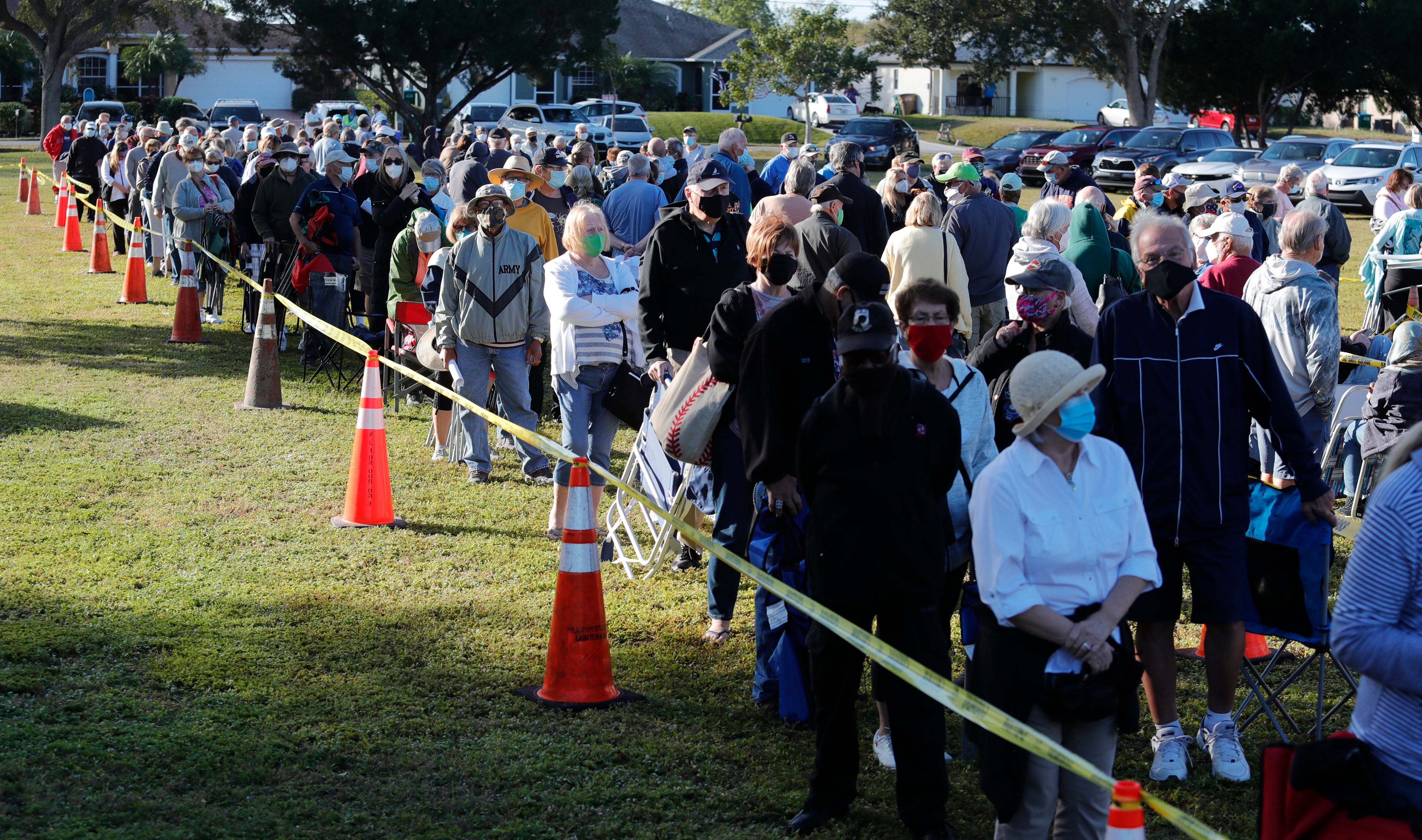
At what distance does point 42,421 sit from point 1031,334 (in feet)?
27.6

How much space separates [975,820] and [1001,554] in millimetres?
1422

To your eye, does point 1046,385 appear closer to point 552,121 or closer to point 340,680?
point 340,680

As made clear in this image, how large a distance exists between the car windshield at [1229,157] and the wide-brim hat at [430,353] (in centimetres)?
3057

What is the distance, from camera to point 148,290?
717 inches

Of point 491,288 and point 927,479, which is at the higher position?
point 491,288

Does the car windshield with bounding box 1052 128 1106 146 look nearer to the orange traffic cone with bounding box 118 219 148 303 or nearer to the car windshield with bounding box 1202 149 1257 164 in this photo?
the car windshield with bounding box 1202 149 1257 164

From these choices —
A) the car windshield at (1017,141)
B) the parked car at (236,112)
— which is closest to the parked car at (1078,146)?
the car windshield at (1017,141)

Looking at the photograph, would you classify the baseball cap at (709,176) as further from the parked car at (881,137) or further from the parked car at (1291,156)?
the parked car at (881,137)

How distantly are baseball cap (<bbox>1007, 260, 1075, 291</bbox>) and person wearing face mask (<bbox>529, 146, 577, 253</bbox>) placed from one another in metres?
6.54

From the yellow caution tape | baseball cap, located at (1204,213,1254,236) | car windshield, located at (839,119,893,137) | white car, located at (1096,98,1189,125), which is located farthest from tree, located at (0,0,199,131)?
the yellow caution tape

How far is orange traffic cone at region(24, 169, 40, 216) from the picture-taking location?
28.4 meters

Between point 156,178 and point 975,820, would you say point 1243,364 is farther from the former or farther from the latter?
point 156,178

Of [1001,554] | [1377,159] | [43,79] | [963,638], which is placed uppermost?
[43,79]

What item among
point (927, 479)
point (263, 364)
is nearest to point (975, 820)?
point (927, 479)
